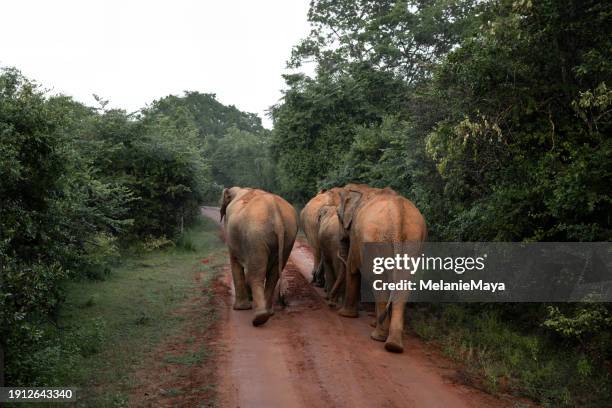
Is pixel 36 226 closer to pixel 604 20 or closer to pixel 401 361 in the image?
pixel 401 361

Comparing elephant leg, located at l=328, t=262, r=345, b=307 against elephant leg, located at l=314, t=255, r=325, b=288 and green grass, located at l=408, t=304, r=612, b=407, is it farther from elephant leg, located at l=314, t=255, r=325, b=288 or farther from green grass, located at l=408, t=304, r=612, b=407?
elephant leg, located at l=314, t=255, r=325, b=288

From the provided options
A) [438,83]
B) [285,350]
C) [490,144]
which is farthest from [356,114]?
[285,350]

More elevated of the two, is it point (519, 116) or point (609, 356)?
point (519, 116)

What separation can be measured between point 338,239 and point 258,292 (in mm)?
2370

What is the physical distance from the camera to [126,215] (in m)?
18.2

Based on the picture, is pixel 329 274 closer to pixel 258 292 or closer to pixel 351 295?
pixel 351 295

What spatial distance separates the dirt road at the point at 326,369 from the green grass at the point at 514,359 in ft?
1.18

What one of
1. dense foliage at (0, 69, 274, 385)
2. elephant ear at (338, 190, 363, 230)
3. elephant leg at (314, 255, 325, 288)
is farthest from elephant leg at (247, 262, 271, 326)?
elephant leg at (314, 255, 325, 288)

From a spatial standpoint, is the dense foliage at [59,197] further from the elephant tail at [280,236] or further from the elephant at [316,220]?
the elephant at [316,220]

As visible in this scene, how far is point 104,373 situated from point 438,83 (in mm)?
7637

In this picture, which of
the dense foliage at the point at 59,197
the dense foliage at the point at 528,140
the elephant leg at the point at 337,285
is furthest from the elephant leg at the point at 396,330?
the dense foliage at the point at 59,197

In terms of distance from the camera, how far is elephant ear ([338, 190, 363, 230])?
32.5 ft

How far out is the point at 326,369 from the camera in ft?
23.1

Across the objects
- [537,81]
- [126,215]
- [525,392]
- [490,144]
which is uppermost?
[537,81]
